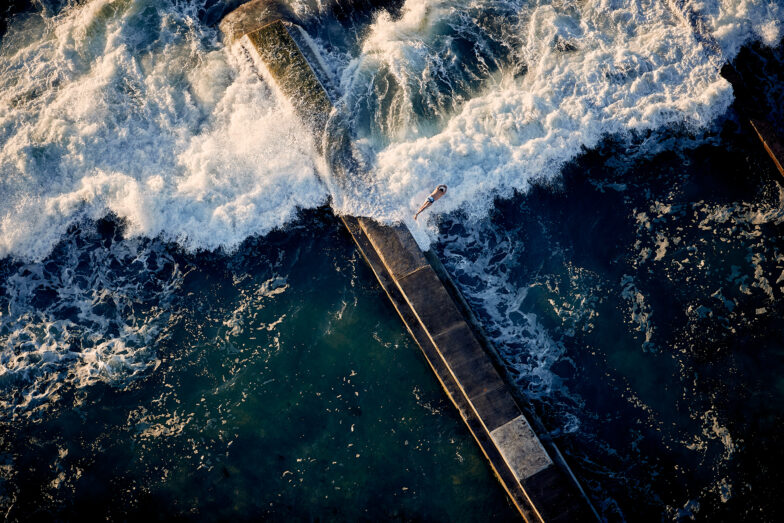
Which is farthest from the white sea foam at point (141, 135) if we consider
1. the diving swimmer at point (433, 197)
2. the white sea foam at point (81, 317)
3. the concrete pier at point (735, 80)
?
the concrete pier at point (735, 80)

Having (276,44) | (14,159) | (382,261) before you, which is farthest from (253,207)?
(14,159)

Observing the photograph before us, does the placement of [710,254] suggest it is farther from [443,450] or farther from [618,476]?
[443,450]

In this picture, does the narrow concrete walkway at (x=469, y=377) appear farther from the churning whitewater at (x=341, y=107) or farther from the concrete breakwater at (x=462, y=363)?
the churning whitewater at (x=341, y=107)

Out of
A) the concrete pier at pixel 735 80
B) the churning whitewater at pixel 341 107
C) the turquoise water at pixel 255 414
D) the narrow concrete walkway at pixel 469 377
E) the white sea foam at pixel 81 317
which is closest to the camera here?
the narrow concrete walkway at pixel 469 377

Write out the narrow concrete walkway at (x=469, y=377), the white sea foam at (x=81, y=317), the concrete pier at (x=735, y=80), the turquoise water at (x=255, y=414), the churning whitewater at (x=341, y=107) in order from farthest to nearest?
the churning whitewater at (x=341, y=107) → the concrete pier at (x=735, y=80) → the white sea foam at (x=81, y=317) → the turquoise water at (x=255, y=414) → the narrow concrete walkway at (x=469, y=377)

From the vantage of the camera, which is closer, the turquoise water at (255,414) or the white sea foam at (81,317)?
the turquoise water at (255,414)

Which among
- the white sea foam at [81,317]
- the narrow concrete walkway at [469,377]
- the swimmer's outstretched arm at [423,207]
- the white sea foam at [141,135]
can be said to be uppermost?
the white sea foam at [141,135]

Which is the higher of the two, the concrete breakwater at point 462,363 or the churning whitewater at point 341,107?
the churning whitewater at point 341,107

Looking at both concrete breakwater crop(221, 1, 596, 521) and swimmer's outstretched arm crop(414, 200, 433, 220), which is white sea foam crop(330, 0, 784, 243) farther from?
concrete breakwater crop(221, 1, 596, 521)
